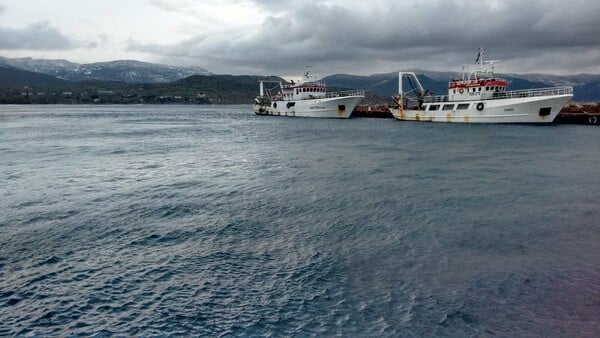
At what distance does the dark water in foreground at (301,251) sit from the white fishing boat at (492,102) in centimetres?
3699

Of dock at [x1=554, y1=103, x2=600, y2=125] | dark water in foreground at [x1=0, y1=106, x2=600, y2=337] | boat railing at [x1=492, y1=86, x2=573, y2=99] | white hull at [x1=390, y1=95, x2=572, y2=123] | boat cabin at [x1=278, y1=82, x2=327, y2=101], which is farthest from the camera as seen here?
boat cabin at [x1=278, y1=82, x2=327, y2=101]

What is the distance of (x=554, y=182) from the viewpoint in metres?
25.0

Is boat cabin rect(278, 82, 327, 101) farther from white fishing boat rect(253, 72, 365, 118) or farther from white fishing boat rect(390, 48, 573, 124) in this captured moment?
white fishing boat rect(390, 48, 573, 124)

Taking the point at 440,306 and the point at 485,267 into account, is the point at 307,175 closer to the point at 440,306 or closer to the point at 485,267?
the point at 485,267

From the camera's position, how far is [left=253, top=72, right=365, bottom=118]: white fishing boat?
8850 centimetres

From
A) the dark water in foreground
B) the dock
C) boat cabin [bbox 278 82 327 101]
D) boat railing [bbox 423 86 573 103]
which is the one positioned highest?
boat cabin [bbox 278 82 327 101]

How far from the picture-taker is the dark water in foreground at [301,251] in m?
9.77

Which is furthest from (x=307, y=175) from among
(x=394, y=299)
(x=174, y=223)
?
(x=394, y=299)

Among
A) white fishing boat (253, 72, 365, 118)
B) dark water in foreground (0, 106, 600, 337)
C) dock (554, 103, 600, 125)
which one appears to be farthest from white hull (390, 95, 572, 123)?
dark water in foreground (0, 106, 600, 337)

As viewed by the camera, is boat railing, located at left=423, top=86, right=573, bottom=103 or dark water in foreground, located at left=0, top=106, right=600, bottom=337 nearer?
dark water in foreground, located at left=0, top=106, right=600, bottom=337

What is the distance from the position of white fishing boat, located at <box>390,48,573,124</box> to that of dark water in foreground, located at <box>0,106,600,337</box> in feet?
121

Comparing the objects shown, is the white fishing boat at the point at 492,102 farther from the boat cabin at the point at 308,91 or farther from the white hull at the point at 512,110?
the boat cabin at the point at 308,91

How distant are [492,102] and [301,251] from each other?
200 feet

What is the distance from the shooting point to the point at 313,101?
9150 centimetres
